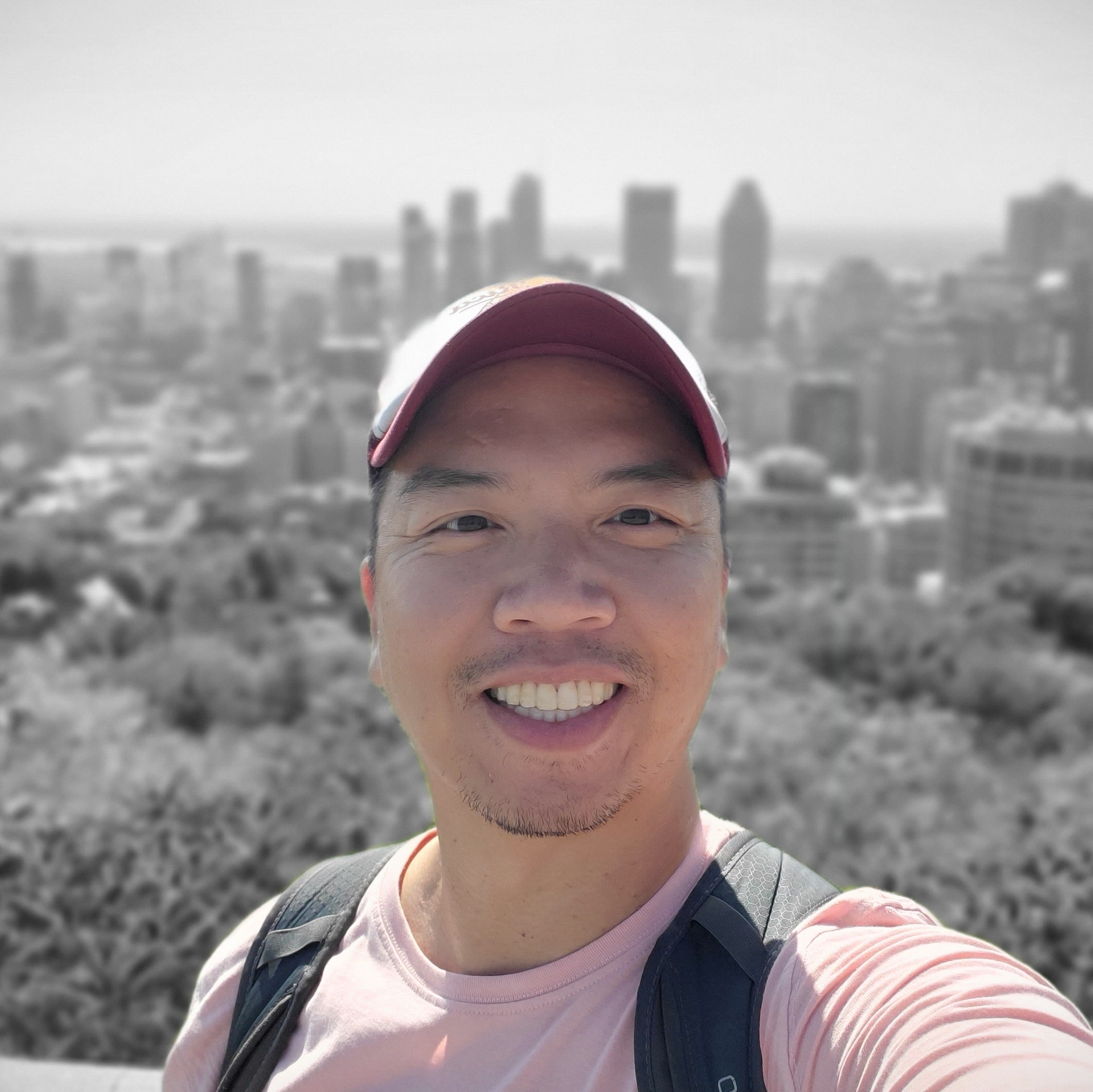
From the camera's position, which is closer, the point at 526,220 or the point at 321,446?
the point at 321,446

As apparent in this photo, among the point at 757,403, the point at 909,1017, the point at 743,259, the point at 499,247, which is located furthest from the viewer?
the point at 743,259

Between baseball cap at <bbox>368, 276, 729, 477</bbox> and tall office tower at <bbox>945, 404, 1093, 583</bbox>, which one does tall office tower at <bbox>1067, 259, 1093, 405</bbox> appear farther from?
baseball cap at <bbox>368, 276, 729, 477</bbox>

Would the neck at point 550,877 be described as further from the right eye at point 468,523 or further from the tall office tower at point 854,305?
the tall office tower at point 854,305

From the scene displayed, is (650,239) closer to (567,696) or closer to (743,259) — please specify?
(743,259)

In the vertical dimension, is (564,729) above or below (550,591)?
below

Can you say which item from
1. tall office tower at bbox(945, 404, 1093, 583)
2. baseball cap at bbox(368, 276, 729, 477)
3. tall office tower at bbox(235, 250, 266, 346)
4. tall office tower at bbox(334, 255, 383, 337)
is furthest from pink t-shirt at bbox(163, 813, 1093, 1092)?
tall office tower at bbox(235, 250, 266, 346)

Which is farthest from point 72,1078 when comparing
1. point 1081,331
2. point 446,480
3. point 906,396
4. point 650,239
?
point 650,239

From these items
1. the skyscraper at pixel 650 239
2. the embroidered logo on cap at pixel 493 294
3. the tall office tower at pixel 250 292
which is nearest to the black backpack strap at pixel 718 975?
the embroidered logo on cap at pixel 493 294
